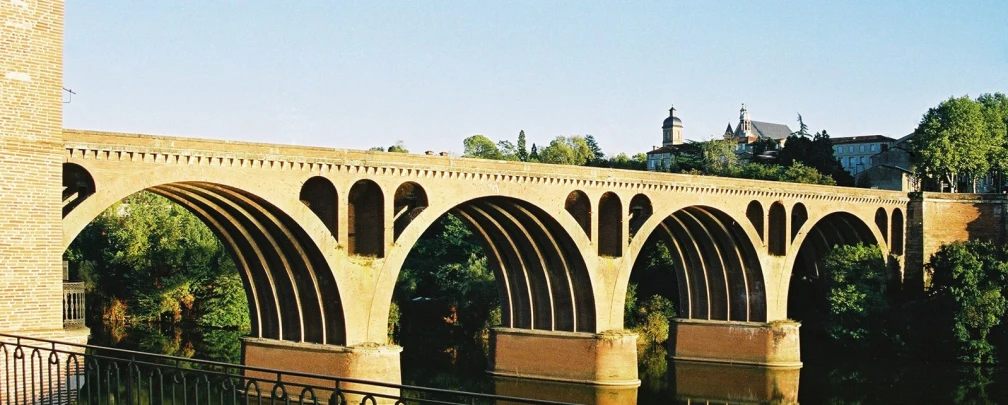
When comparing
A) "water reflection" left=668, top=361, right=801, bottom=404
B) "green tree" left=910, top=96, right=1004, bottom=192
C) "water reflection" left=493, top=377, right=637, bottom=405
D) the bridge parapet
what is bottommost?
"water reflection" left=668, top=361, right=801, bottom=404

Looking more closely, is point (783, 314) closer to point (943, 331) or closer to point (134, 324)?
point (943, 331)

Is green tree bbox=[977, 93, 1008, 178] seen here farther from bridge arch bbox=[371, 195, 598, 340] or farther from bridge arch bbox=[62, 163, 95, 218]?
bridge arch bbox=[62, 163, 95, 218]

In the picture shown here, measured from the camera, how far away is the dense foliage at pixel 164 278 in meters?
63.9

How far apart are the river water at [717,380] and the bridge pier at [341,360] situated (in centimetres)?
711

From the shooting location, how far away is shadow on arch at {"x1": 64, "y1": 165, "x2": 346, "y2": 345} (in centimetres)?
3341

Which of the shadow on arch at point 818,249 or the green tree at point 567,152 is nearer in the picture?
the shadow on arch at point 818,249

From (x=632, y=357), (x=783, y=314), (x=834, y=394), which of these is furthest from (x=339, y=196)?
(x=783, y=314)

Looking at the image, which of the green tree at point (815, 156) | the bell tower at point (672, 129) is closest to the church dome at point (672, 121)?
the bell tower at point (672, 129)

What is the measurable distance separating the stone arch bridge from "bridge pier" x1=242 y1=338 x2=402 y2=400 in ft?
0.22

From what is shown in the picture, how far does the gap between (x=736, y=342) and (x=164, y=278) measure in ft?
101

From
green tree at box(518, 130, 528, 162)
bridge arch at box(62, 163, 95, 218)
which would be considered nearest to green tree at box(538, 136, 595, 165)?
green tree at box(518, 130, 528, 162)

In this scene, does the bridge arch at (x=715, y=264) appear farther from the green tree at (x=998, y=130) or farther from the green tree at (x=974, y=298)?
the green tree at (x=998, y=130)

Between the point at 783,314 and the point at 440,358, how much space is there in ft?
49.9

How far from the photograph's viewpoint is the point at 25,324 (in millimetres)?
16375
